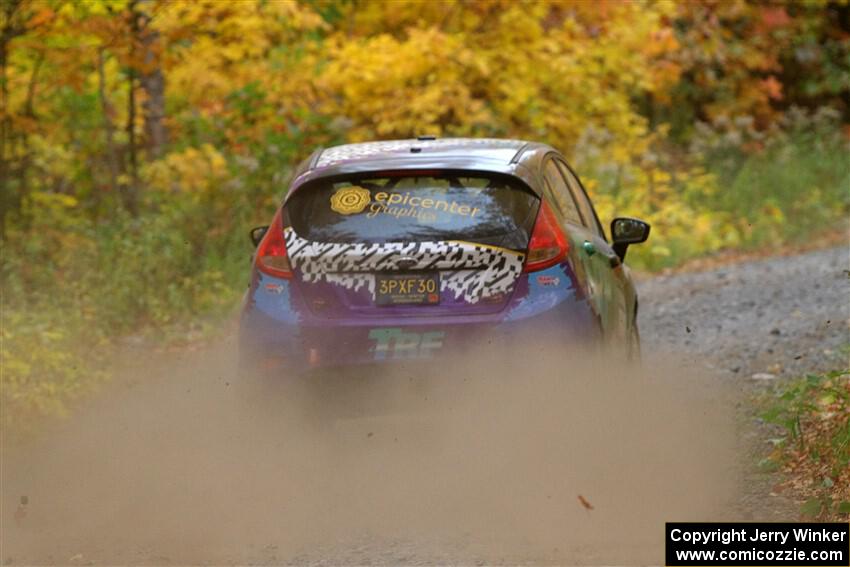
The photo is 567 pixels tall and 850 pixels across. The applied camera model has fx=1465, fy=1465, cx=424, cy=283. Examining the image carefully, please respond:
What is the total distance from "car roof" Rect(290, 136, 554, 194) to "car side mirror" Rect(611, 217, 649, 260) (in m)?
1.05

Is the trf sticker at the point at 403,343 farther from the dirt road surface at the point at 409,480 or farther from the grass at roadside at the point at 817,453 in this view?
the grass at roadside at the point at 817,453

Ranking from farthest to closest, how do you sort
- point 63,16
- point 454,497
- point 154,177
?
point 154,177 → point 63,16 → point 454,497

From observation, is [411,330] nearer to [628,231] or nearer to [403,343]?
[403,343]

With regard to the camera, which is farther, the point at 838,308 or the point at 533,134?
the point at 533,134

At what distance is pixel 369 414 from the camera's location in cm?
Result: 673

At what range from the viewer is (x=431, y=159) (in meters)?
6.99

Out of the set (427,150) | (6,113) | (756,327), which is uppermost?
(427,150)

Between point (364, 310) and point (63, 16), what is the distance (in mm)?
7699

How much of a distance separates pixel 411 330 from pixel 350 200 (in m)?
0.73

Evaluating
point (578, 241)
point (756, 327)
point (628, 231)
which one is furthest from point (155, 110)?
point (578, 241)

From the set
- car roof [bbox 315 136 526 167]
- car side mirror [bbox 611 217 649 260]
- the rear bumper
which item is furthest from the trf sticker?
car side mirror [bbox 611 217 649 260]

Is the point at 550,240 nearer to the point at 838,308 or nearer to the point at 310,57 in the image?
the point at 838,308

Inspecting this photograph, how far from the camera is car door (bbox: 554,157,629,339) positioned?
291 inches

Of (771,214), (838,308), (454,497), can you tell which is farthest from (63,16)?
(771,214)
